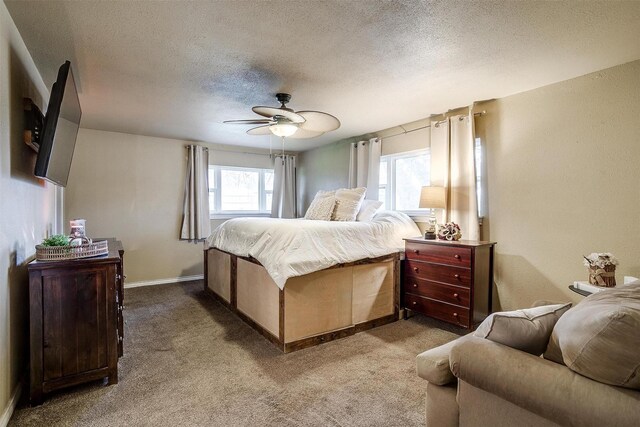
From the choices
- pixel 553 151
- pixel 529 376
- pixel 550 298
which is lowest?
pixel 550 298

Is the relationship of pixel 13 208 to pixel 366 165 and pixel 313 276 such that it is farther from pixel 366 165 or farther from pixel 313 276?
pixel 366 165

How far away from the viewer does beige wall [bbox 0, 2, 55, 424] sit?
5.57ft

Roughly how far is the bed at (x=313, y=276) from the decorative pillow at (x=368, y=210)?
16 cm

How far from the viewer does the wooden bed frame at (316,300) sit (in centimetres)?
260

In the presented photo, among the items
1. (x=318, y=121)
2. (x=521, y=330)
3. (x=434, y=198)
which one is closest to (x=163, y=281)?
(x=318, y=121)

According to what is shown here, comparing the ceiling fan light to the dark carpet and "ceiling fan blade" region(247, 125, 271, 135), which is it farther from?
the dark carpet

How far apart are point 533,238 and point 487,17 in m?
2.03

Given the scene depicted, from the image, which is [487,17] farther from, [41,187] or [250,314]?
[41,187]

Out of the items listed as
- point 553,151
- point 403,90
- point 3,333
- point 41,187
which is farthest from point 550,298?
point 41,187

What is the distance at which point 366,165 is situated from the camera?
453 centimetres

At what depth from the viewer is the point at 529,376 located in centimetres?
99

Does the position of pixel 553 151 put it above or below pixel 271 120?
below

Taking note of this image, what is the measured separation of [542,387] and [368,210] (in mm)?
2938

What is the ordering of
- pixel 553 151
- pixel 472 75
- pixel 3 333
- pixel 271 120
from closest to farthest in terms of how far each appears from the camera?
pixel 3 333 → pixel 472 75 → pixel 553 151 → pixel 271 120
